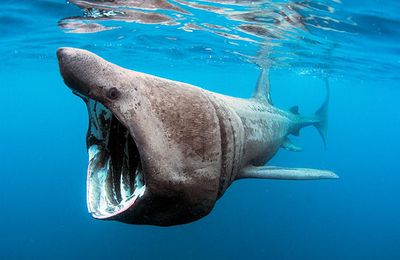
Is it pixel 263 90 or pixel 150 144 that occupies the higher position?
pixel 150 144

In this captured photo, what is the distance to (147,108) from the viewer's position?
8.93ft

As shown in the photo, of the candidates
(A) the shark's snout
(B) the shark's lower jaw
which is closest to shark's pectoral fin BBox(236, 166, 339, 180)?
(B) the shark's lower jaw

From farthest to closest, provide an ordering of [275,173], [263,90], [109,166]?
[263,90] → [275,173] → [109,166]

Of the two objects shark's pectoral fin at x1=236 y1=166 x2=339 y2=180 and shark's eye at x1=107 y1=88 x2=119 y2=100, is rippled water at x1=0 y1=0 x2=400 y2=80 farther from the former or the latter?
shark's eye at x1=107 y1=88 x2=119 y2=100

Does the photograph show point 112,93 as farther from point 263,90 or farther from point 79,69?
point 263,90

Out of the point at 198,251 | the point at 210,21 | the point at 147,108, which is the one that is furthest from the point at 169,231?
the point at 147,108

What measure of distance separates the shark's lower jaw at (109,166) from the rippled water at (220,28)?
21.9ft

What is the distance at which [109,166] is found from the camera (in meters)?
3.21

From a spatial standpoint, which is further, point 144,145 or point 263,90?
point 263,90

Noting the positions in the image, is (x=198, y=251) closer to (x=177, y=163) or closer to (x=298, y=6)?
(x=298, y=6)

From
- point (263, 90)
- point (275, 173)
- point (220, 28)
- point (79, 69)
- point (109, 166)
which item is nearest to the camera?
point (79, 69)

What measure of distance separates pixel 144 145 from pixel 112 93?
0.49 metres

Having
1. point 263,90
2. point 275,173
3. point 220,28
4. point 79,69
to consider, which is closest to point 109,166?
point 79,69

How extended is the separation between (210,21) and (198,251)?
41.7 ft
